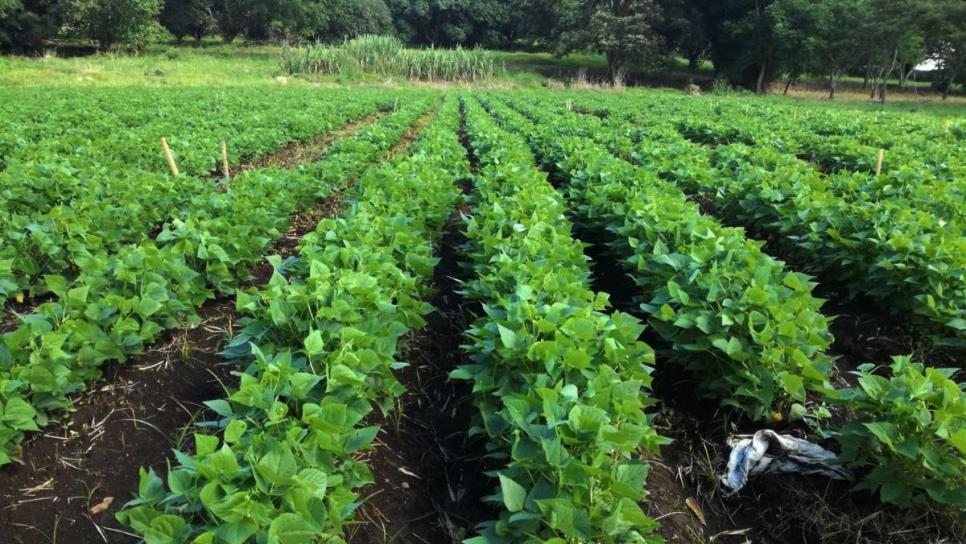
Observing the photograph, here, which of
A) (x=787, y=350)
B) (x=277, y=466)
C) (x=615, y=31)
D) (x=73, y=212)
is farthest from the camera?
(x=615, y=31)

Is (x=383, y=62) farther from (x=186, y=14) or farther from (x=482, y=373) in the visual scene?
(x=482, y=373)

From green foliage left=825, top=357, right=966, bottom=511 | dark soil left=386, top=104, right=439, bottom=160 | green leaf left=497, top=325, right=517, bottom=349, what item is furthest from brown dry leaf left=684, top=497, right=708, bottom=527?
dark soil left=386, top=104, right=439, bottom=160

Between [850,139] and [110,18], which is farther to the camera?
[110,18]

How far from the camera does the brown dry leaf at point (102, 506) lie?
3.16 meters

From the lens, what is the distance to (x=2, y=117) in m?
15.1

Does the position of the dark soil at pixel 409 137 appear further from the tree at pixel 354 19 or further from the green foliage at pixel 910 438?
the tree at pixel 354 19

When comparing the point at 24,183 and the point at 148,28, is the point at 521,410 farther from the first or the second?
the point at 148,28

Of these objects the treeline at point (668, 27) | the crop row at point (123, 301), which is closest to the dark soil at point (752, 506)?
the crop row at point (123, 301)

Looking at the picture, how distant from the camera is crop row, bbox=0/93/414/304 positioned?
5.45m

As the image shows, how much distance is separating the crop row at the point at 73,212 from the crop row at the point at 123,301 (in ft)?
2.22

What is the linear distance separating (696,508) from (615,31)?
53662 millimetres

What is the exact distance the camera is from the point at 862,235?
5277 millimetres

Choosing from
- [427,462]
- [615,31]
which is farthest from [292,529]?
[615,31]

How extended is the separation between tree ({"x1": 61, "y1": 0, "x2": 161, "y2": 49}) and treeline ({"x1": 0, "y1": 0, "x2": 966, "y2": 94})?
3.7 inches
